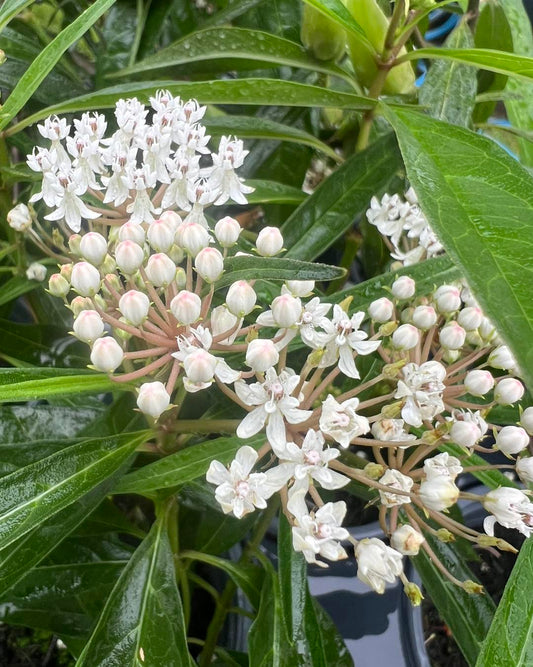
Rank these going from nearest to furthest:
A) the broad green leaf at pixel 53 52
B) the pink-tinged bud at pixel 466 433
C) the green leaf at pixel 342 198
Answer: the pink-tinged bud at pixel 466 433, the broad green leaf at pixel 53 52, the green leaf at pixel 342 198

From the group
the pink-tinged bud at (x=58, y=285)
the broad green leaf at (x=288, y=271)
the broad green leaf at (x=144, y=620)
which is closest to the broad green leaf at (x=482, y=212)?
the broad green leaf at (x=288, y=271)

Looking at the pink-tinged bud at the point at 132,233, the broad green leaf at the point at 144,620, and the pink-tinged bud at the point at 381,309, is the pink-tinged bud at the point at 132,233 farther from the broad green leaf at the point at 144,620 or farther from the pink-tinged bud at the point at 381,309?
the broad green leaf at the point at 144,620

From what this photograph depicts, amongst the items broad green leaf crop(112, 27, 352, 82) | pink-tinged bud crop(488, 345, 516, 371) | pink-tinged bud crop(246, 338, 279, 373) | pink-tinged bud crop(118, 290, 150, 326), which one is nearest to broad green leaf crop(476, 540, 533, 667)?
pink-tinged bud crop(488, 345, 516, 371)

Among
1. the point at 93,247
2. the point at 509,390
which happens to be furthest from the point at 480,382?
the point at 93,247

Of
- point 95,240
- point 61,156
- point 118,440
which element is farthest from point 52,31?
point 118,440

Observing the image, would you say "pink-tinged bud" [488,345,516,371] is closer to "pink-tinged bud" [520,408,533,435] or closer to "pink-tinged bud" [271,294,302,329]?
"pink-tinged bud" [520,408,533,435]
